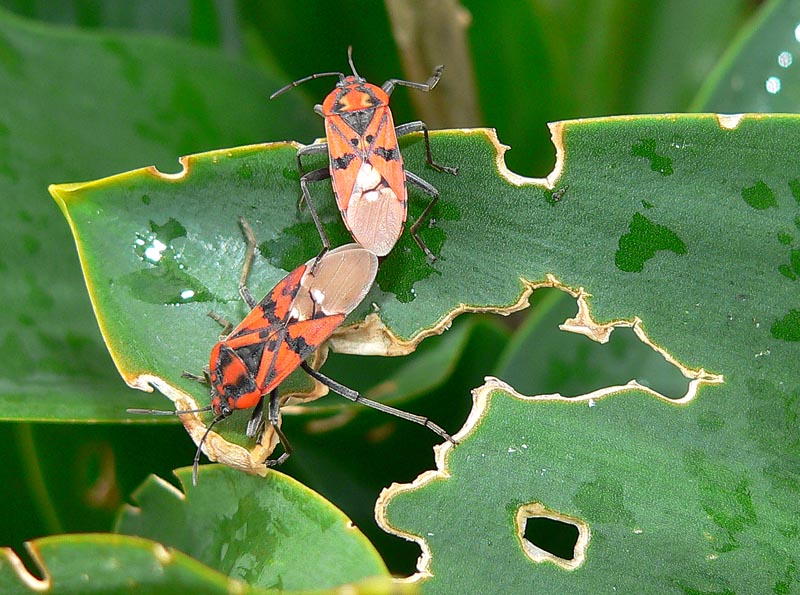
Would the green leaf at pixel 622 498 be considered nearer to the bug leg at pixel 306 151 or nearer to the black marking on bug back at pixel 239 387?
the black marking on bug back at pixel 239 387

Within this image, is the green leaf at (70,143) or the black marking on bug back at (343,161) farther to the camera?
the black marking on bug back at (343,161)

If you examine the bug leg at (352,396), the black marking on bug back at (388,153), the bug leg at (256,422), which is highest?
the black marking on bug back at (388,153)

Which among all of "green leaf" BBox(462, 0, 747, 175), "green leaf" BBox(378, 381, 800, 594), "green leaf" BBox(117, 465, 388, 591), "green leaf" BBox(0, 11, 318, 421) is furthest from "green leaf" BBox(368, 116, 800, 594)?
"green leaf" BBox(462, 0, 747, 175)

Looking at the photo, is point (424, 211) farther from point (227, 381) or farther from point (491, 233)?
point (227, 381)

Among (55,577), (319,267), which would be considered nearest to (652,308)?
(319,267)

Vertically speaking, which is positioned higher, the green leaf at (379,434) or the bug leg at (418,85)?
the bug leg at (418,85)

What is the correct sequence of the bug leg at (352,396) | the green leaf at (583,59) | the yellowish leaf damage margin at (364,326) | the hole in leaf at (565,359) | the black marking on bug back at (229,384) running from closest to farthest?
the yellowish leaf damage margin at (364,326) < the black marking on bug back at (229,384) < the bug leg at (352,396) < the hole in leaf at (565,359) < the green leaf at (583,59)

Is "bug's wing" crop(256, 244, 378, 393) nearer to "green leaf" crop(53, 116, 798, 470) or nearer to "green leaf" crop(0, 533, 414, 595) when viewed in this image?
"green leaf" crop(53, 116, 798, 470)

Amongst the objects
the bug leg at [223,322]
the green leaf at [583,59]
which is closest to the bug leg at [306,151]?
the bug leg at [223,322]
